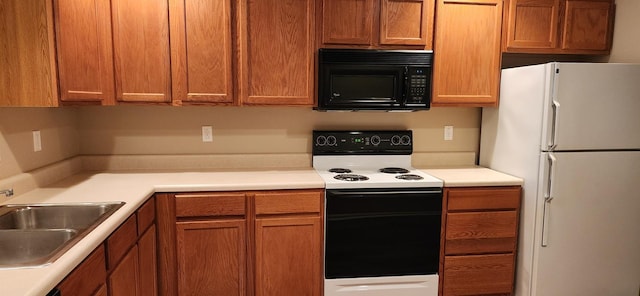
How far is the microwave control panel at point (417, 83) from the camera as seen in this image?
2547mm

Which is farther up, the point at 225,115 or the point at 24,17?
the point at 24,17

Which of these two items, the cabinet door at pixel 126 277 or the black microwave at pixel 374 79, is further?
the black microwave at pixel 374 79

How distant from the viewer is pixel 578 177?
2350 millimetres

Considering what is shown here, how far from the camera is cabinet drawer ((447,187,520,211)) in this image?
246 centimetres

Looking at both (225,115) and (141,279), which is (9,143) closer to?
(141,279)

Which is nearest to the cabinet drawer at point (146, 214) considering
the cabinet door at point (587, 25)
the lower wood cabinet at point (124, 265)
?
the lower wood cabinet at point (124, 265)

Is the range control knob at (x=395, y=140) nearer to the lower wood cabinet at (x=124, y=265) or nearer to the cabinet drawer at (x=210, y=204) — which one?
the cabinet drawer at (x=210, y=204)

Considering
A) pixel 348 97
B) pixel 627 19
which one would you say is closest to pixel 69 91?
pixel 348 97

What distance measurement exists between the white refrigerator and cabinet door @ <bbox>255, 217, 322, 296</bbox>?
1328 millimetres

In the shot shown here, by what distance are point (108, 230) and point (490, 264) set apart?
219cm

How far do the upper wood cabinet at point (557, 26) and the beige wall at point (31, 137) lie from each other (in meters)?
2.86

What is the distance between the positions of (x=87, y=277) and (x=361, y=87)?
1795 mm

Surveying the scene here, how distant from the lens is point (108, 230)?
1521 mm

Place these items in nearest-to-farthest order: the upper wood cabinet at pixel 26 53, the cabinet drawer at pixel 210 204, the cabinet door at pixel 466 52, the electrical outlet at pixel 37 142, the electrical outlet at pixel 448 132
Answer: the upper wood cabinet at pixel 26 53
the electrical outlet at pixel 37 142
the cabinet drawer at pixel 210 204
the cabinet door at pixel 466 52
the electrical outlet at pixel 448 132
